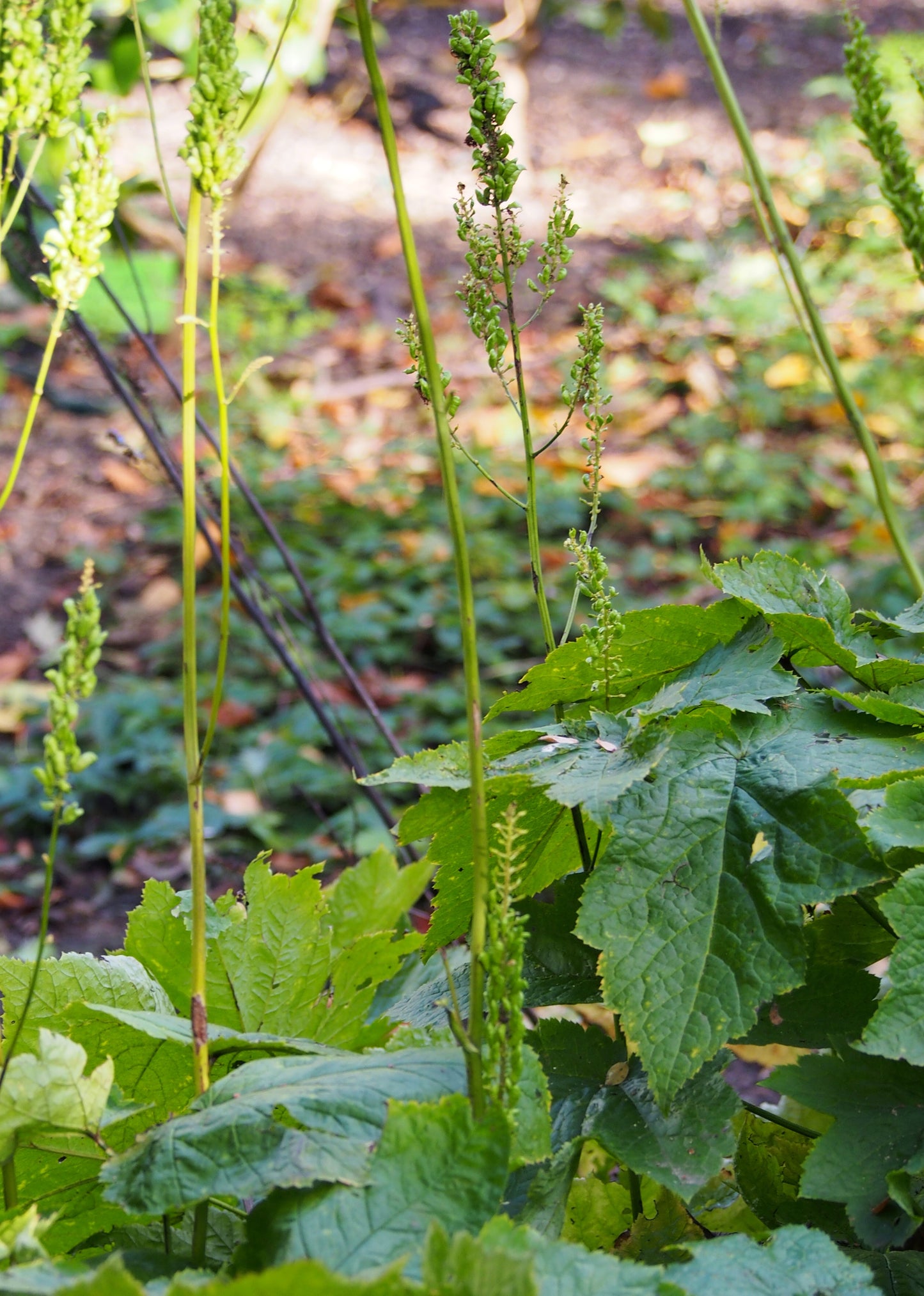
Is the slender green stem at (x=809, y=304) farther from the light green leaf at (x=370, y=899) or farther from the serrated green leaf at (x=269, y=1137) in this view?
the serrated green leaf at (x=269, y=1137)

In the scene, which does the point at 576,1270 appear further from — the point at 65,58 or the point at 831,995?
the point at 65,58

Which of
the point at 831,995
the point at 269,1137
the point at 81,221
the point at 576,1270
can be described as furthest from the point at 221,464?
the point at 831,995

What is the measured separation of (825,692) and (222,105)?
0.66 metres

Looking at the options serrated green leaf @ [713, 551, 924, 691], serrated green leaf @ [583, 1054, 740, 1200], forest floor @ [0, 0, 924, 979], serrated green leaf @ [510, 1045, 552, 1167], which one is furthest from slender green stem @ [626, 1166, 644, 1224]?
forest floor @ [0, 0, 924, 979]

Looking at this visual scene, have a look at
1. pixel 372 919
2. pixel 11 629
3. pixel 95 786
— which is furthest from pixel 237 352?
pixel 372 919

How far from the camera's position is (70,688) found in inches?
26.6

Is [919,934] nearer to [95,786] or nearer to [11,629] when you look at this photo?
[95,786]

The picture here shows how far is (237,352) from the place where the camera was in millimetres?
6250

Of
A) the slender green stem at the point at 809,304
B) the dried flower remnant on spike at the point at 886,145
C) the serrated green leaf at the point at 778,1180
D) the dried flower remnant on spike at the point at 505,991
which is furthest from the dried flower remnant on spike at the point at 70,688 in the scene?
the dried flower remnant on spike at the point at 886,145

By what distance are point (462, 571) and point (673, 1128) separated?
0.44 meters

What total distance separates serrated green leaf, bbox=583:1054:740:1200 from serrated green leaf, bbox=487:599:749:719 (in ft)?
1.06

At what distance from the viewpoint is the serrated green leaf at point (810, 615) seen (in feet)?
3.14

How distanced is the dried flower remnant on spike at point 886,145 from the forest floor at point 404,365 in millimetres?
810

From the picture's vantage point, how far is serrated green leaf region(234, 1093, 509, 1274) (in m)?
0.69
